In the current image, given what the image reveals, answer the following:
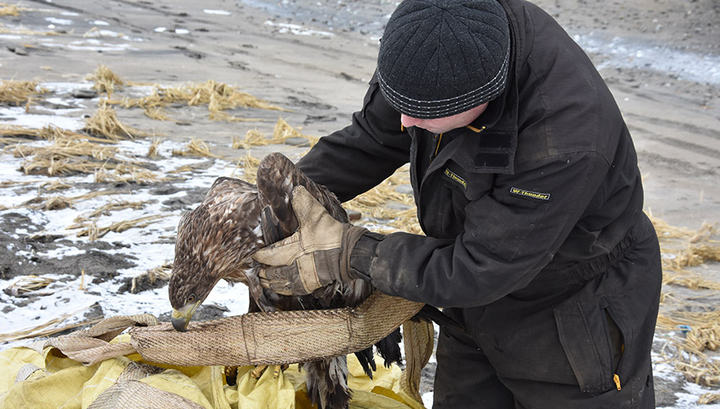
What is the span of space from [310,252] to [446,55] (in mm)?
804

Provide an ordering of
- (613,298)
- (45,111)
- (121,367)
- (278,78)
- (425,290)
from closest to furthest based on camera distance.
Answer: (425,290) < (613,298) < (121,367) < (45,111) < (278,78)

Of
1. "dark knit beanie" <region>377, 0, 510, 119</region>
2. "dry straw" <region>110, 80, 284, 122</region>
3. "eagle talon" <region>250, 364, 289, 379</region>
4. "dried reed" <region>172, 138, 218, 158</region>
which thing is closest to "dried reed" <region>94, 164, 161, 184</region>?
"dried reed" <region>172, 138, 218, 158</region>

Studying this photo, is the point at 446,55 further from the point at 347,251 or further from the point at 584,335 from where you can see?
the point at 584,335

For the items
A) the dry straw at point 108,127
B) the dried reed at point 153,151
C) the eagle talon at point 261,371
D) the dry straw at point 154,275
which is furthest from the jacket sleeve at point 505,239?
the dry straw at point 108,127

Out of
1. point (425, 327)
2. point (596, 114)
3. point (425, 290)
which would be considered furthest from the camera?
point (425, 327)

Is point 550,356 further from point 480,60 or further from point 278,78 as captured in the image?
point 278,78

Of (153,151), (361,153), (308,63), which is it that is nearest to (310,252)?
(361,153)

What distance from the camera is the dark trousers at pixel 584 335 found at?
2.00 metres

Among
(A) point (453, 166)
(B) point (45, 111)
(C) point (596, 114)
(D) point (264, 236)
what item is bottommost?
(B) point (45, 111)

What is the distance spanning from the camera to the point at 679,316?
3816 mm

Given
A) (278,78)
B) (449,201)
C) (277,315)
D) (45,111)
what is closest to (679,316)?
(449,201)

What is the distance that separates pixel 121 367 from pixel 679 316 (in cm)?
324

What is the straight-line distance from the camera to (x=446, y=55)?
154cm

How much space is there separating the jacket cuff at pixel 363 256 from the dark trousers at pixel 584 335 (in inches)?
19.6
